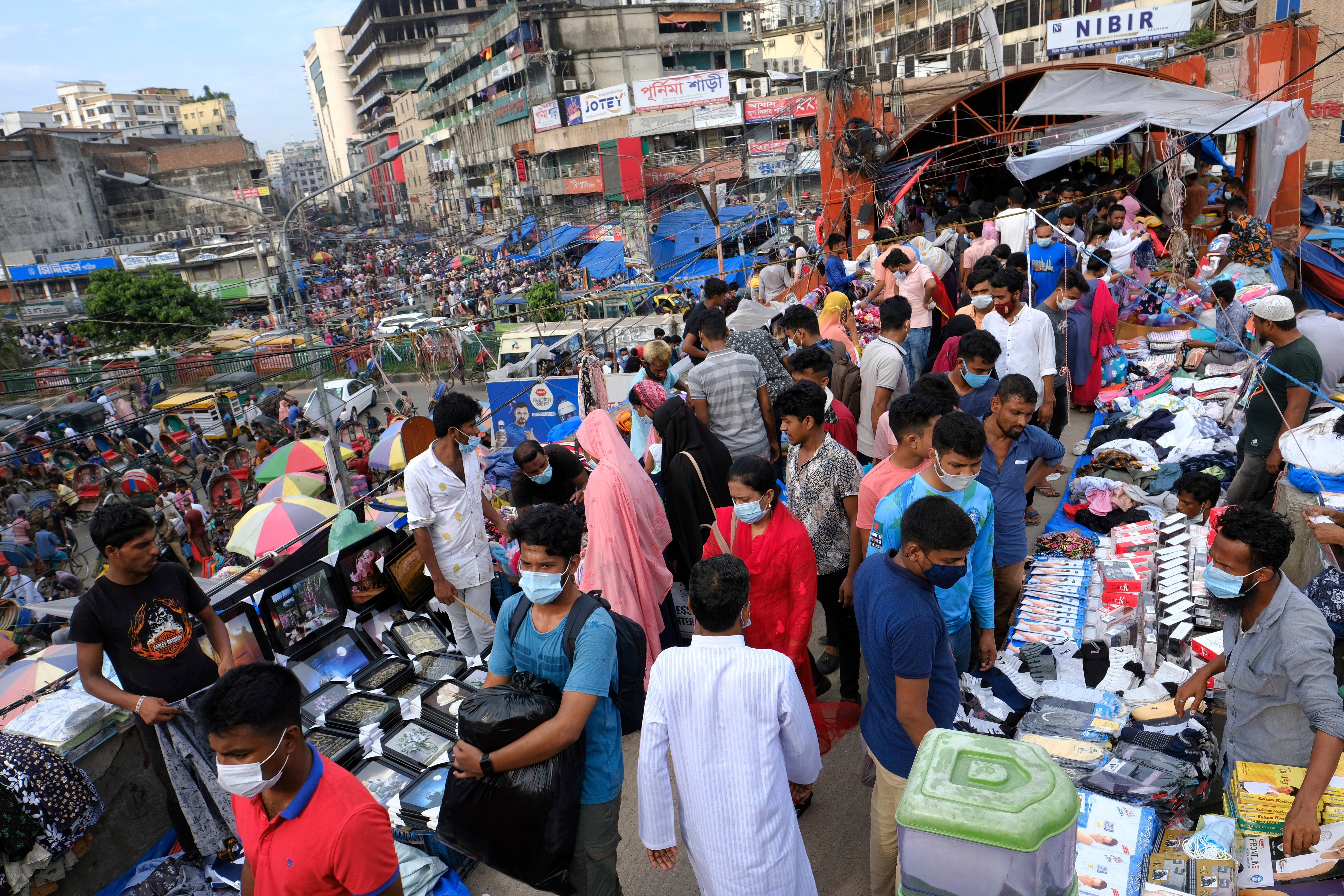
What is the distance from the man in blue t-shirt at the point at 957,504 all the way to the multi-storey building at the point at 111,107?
113914 millimetres

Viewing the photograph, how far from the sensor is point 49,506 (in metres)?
14.6

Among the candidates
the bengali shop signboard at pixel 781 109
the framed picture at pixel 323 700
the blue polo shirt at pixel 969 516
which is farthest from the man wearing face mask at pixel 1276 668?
the bengali shop signboard at pixel 781 109

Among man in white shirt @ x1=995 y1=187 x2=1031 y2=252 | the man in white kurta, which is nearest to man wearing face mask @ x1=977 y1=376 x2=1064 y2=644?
the man in white kurta

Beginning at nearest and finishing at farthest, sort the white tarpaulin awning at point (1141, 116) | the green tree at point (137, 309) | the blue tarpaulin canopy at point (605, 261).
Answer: the white tarpaulin awning at point (1141, 116) → the blue tarpaulin canopy at point (605, 261) → the green tree at point (137, 309)

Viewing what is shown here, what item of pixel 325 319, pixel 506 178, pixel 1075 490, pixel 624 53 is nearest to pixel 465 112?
pixel 506 178

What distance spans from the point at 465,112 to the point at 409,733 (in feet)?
Answer: 211

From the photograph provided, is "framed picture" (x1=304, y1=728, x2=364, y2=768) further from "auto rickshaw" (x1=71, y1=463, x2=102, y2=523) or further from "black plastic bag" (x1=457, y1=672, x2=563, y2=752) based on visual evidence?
"auto rickshaw" (x1=71, y1=463, x2=102, y2=523)

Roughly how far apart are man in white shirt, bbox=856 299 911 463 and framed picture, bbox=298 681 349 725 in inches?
131

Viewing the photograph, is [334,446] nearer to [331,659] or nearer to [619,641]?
[331,659]

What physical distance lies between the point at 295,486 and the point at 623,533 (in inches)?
375

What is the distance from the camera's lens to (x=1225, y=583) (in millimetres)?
2346

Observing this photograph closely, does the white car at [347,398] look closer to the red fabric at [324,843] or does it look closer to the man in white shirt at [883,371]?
the man in white shirt at [883,371]

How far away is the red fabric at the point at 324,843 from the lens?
181cm

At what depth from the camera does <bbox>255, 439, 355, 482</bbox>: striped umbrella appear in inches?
501
